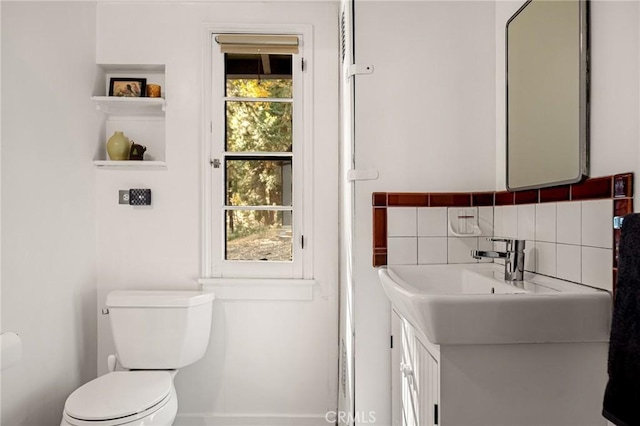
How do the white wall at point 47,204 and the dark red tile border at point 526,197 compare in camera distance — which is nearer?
the dark red tile border at point 526,197

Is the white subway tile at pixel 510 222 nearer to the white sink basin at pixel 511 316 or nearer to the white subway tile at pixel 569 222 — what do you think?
the white subway tile at pixel 569 222

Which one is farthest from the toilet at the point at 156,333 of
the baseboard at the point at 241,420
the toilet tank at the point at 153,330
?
the baseboard at the point at 241,420

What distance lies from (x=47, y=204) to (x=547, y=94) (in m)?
1.98

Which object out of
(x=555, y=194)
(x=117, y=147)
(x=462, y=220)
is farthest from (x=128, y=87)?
(x=555, y=194)

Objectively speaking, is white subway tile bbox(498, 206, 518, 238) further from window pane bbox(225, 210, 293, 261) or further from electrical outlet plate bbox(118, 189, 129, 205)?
electrical outlet plate bbox(118, 189, 129, 205)

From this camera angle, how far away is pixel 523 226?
130 centimetres

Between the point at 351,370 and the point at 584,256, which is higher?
the point at 584,256

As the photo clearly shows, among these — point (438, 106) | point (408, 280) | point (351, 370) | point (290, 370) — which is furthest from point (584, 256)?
point (290, 370)

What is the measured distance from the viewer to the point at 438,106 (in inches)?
60.1

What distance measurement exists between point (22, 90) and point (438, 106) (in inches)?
66.3

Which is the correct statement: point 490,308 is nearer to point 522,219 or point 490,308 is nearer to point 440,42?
point 522,219

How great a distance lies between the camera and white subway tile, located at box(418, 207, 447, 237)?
152cm

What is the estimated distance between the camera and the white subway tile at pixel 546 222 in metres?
1.14

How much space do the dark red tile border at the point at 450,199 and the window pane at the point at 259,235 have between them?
81 centimetres
